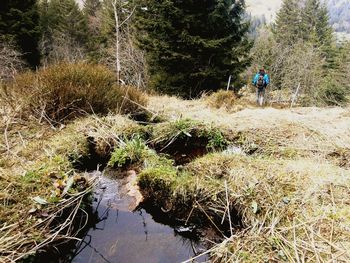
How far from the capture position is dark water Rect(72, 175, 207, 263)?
106 inches

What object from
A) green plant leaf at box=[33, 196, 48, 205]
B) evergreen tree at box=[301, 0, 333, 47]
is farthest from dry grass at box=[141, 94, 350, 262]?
evergreen tree at box=[301, 0, 333, 47]

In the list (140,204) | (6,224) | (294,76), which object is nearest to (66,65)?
(140,204)

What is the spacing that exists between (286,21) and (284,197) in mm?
34964

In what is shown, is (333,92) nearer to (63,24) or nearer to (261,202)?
(261,202)

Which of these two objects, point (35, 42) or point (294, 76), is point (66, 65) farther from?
point (294, 76)

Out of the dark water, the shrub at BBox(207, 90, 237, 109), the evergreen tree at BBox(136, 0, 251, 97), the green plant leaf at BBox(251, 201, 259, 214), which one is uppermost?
Answer: the evergreen tree at BBox(136, 0, 251, 97)

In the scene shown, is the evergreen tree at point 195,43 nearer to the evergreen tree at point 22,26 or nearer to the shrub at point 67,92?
the shrub at point 67,92

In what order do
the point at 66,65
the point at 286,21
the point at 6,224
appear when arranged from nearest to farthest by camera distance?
the point at 6,224 < the point at 66,65 < the point at 286,21

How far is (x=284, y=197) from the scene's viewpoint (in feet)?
9.62

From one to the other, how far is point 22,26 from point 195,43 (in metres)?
11.7

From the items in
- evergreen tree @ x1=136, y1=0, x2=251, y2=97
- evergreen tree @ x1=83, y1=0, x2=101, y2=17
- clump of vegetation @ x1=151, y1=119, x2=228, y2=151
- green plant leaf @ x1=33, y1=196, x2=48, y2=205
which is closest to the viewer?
green plant leaf @ x1=33, y1=196, x2=48, y2=205

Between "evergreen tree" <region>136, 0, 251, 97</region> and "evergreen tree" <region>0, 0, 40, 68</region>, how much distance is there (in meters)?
8.24

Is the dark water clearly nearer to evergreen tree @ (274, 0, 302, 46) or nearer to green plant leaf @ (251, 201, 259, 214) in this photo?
green plant leaf @ (251, 201, 259, 214)

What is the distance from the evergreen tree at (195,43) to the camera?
1091 cm
